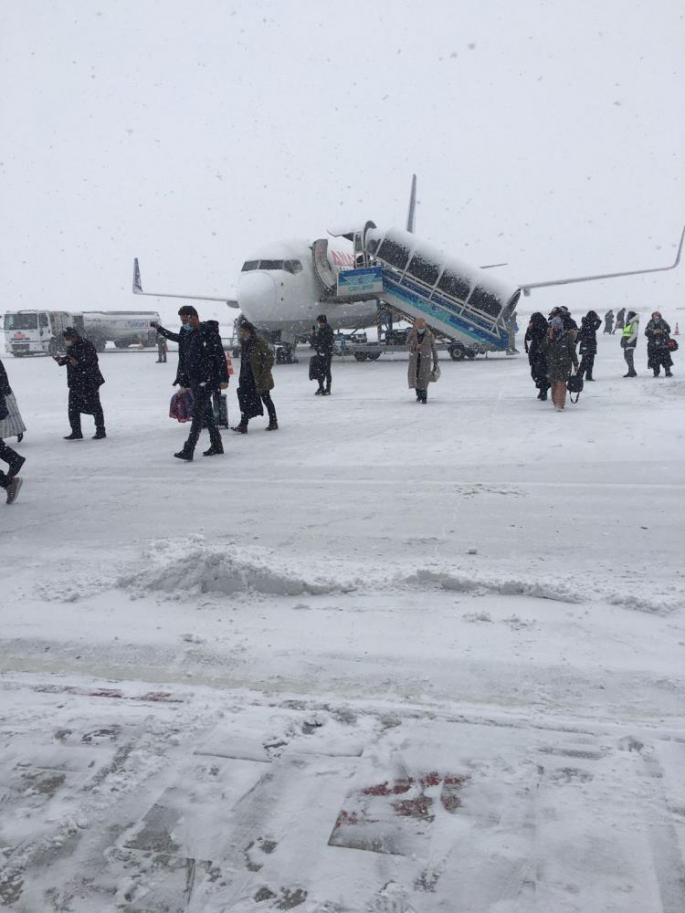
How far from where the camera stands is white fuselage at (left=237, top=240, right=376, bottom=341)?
22516 mm

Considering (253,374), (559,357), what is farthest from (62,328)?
Answer: (559,357)

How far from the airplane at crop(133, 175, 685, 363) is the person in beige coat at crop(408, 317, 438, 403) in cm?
1034

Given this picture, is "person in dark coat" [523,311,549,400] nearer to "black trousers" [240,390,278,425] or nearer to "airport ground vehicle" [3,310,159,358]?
"black trousers" [240,390,278,425]

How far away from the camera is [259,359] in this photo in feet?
31.4

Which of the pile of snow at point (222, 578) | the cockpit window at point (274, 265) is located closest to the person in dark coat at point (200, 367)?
the pile of snow at point (222, 578)

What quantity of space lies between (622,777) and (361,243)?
2262cm

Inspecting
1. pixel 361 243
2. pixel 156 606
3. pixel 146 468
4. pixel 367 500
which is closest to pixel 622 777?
pixel 156 606

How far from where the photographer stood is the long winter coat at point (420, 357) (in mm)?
12641

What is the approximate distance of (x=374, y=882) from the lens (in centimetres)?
179

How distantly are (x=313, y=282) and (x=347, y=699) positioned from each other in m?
22.1

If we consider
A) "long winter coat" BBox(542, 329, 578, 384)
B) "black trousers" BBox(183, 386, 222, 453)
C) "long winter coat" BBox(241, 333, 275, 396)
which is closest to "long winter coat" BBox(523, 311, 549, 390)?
"long winter coat" BBox(542, 329, 578, 384)

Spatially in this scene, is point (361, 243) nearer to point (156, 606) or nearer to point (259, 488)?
point (259, 488)

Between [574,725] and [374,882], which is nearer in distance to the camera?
[374,882]

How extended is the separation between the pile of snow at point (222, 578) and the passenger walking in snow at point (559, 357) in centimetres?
781
